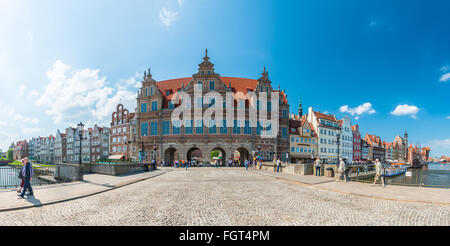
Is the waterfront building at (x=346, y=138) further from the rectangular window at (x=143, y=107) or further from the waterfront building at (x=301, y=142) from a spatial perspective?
the rectangular window at (x=143, y=107)

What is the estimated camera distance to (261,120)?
3941 centimetres

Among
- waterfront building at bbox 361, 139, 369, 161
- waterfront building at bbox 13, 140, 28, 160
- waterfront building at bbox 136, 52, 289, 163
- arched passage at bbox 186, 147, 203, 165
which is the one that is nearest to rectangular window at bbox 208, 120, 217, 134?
waterfront building at bbox 136, 52, 289, 163

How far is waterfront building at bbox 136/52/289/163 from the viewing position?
123 feet

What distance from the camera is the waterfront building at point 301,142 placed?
2004 inches

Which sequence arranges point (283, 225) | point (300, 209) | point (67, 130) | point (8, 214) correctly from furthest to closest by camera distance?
point (67, 130) → point (300, 209) → point (8, 214) → point (283, 225)

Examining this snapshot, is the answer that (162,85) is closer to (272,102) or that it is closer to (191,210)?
(272,102)

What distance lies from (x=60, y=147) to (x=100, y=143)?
31.2m

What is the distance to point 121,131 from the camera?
56.2 m

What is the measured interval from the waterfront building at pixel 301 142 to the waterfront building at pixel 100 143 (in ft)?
182

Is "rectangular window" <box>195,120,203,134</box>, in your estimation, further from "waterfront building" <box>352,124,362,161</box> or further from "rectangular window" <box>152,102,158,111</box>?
"waterfront building" <box>352,124,362,161</box>

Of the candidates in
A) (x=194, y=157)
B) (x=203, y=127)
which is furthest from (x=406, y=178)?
(x=194, y=157)

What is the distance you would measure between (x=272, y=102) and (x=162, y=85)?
24.1 metres

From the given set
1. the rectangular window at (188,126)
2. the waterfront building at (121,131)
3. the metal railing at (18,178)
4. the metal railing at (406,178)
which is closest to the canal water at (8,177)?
the metal railing at (18,178)
